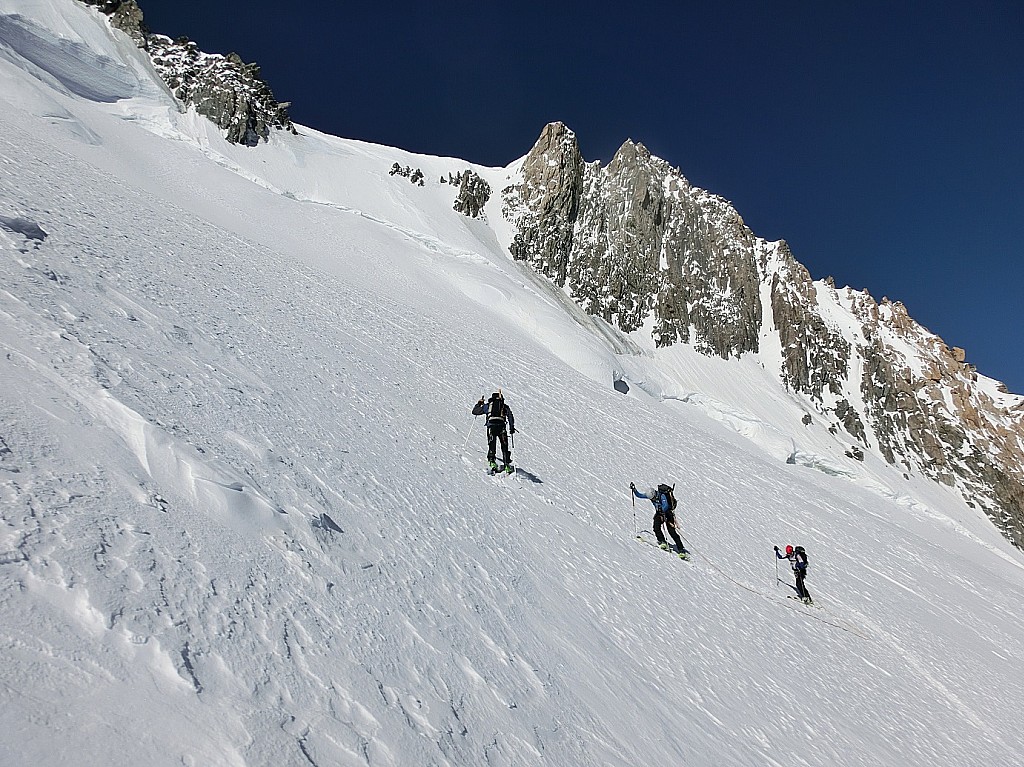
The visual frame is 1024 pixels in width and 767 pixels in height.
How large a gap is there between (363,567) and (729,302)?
279 feet

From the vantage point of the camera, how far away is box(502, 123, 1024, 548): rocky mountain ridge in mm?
72250

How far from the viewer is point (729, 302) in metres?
81.0

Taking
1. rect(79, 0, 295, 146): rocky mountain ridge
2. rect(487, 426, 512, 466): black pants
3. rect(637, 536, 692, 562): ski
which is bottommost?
rect(637, 536, 692, 562): ski

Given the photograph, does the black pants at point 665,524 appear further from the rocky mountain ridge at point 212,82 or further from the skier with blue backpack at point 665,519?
the rocky mountain ridge at point 212,82

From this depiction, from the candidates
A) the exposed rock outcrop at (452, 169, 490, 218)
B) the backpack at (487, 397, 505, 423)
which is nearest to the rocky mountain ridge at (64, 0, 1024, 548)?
the exposed rock outcrop at (452, 169, 490, 218)

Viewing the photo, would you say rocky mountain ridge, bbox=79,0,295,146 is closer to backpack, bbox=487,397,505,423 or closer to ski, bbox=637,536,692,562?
backpack, bbox=487,397,505,423

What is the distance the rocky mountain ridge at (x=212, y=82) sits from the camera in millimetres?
53219

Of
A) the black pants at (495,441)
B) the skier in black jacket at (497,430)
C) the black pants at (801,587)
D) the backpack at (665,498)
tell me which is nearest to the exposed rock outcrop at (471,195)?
the skier in black jacket at (497,430)

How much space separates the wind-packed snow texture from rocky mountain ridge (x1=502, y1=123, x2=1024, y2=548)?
55405 millimetres

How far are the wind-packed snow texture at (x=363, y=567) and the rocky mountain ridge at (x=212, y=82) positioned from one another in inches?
1612

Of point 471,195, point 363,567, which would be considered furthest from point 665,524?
point 471,195

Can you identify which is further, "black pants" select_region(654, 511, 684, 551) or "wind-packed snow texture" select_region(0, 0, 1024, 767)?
"black pants" select_region(654, 511, 684, 551)

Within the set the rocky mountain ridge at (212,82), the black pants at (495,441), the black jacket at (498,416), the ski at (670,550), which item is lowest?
the ski at (670,550)

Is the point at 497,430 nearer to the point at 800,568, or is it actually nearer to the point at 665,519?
the point at 665,519
